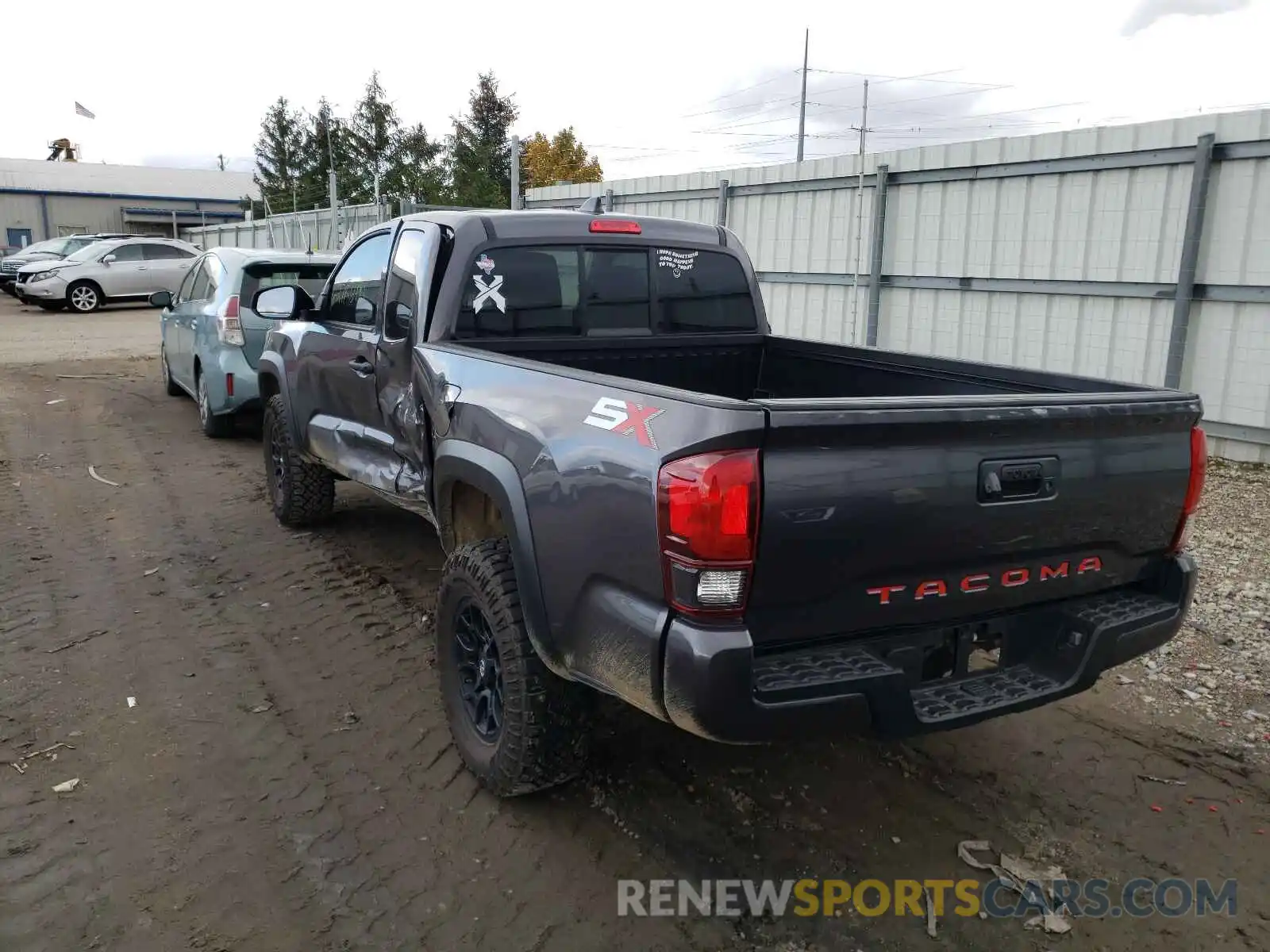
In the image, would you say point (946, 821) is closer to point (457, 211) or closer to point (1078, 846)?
point (1078, 846)

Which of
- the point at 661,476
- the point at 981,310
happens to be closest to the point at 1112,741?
the point at 661,476

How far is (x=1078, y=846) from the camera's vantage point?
3.14m

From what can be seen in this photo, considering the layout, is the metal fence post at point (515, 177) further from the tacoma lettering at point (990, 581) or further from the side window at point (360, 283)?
the tacoma lettering at point (990, 581)

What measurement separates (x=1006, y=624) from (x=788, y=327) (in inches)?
348

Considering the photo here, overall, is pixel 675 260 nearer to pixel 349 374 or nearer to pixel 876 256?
pixel 349 374

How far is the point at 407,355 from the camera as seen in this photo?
4191mm

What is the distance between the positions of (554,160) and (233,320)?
3512cm

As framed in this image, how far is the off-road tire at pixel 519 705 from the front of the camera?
121 inches

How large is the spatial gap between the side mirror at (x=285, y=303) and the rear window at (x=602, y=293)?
1.95m

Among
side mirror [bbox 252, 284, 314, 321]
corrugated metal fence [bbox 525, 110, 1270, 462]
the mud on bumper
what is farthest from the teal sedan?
the mud on bumper

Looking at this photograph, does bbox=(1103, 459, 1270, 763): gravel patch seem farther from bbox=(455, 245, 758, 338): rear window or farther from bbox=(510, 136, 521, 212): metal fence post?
bbox=(510, 136, 521, 212): metal fence post

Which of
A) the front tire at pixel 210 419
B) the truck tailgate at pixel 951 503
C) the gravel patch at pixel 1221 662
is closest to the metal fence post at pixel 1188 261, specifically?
the gravel patch at pixel 1221 662

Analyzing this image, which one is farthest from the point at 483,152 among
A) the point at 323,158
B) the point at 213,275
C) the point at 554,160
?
the point at 213,275

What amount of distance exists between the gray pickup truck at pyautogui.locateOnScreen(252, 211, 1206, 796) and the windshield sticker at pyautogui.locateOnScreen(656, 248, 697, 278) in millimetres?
367
